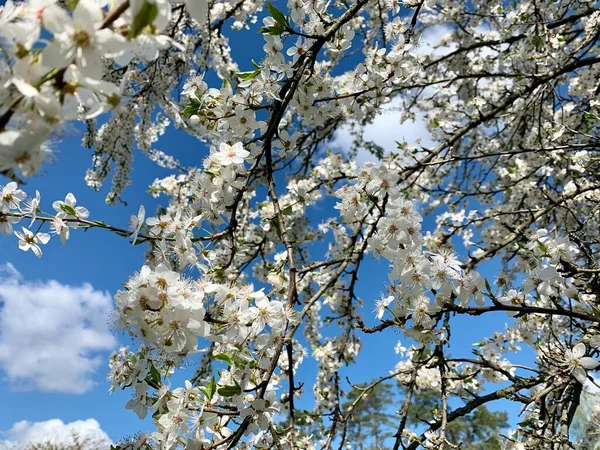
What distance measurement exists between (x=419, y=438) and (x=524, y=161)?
3504 mm

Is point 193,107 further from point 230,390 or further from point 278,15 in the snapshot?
point 230,390

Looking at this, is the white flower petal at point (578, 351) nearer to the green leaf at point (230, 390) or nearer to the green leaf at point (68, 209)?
the green leaf at point (230, 390)

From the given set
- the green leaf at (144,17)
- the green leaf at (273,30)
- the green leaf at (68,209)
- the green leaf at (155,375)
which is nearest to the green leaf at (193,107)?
the green leaf at (273,30)

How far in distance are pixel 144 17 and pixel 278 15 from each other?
1.10 metres

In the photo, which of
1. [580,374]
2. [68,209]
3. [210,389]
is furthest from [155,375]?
[580,374]

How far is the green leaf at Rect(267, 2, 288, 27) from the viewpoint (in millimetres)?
1568

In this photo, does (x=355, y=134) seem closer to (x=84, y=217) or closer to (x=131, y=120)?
(x=131, y=120)

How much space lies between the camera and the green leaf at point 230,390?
121 centimetres

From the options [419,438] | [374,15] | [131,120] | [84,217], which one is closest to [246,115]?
[84,217]

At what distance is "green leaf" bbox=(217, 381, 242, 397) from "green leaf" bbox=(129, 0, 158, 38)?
0.92m

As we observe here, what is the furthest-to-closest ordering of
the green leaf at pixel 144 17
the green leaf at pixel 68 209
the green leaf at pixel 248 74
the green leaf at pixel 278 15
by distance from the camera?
the green leaf at pixel 248 74 < the green leaf at pixel 278 15 < the green leaf at pixel 68 209 < the green leaf at pixel 144 17

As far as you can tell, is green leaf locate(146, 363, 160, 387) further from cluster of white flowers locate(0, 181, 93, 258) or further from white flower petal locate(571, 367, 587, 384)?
white flower petal locate(571, 367, 587, 384)

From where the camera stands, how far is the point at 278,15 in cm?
161

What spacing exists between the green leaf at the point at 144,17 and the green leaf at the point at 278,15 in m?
1.04
